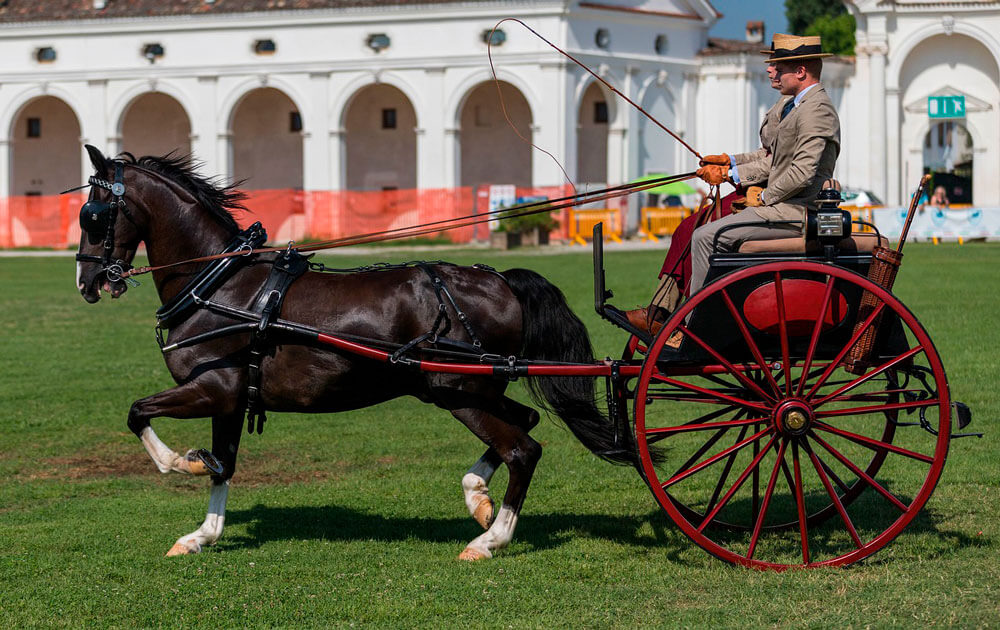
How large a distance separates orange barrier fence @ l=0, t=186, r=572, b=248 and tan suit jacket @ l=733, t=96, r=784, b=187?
1533 inches

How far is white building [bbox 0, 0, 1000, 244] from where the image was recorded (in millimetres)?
47781

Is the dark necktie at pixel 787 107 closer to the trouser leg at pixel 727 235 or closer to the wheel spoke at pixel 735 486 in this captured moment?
the trouser leg at pixel 727 235

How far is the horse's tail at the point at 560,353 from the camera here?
823 cm

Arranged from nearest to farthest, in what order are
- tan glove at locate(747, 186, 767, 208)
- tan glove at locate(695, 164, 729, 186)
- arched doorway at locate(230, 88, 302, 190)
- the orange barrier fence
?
tan glove at locate(695, 164, 729, 186) → tan glove at locate(747, 186, 767, 208) → the orange barrier fence → arched doorway at locate(230, 88, 302, 190)

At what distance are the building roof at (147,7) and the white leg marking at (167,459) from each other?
1609 inches

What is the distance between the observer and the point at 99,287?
827 centimetres

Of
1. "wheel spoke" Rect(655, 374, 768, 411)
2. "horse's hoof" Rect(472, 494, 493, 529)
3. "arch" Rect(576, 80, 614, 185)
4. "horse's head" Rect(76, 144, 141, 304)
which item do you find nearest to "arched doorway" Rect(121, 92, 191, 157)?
"arch" Rect(576, 80, 614, 185)

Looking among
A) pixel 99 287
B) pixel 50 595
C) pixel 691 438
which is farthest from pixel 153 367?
pixel 50 595

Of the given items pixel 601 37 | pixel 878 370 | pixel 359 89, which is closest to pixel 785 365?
pixel 878 370

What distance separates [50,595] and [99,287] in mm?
1961

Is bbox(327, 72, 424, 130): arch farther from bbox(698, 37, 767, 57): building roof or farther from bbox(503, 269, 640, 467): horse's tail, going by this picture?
bbox(503, 269, 640, 467): horse's tail

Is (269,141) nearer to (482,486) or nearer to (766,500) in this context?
(482,486)

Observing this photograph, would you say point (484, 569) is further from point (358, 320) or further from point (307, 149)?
point (307, 149)

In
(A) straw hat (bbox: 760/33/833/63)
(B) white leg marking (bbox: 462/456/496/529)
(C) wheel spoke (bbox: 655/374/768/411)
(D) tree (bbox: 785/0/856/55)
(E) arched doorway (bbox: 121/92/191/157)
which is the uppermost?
A: (D) tree (bbox: 785/0/856/55)
